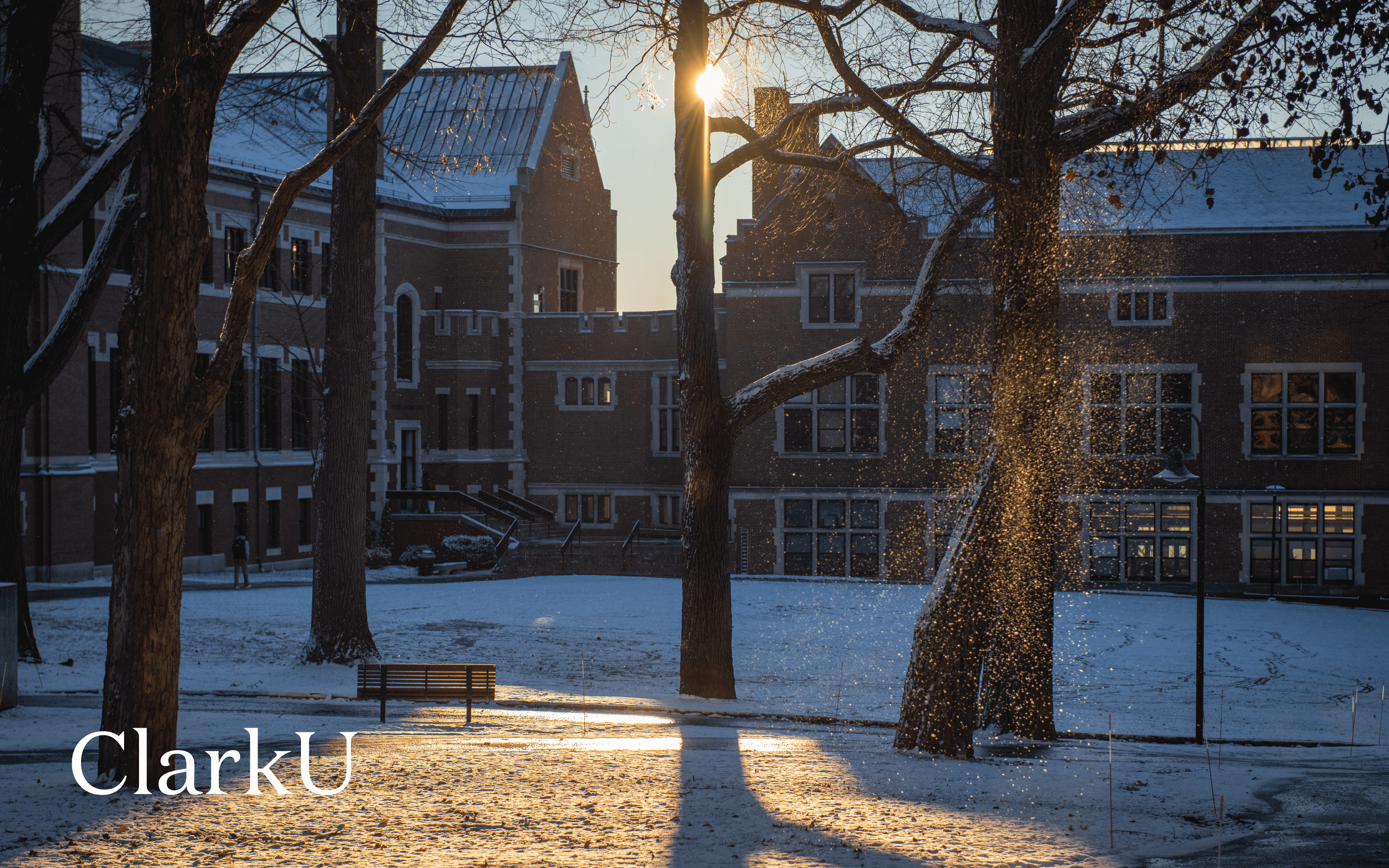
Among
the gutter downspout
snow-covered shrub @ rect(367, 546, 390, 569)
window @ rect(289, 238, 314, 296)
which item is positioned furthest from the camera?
window @ rect(289, 238, 314, 296)

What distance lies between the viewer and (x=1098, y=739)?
12.2 meters

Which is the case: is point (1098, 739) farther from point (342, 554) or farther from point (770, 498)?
point (770, 498)

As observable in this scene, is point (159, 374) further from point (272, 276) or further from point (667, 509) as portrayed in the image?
point (667, 509)

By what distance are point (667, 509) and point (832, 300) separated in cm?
918

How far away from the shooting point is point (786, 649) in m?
19.1

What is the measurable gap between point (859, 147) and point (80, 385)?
20212 millimetres

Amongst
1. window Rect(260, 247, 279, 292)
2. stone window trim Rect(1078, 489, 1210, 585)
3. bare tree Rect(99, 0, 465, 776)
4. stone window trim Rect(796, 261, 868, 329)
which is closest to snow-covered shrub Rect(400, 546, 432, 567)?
window Rect(260, 247, 279, 292)

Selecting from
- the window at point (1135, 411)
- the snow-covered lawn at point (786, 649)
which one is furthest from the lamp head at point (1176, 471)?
the window at point (1135, 411)

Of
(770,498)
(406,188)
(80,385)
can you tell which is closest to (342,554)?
(80,385)

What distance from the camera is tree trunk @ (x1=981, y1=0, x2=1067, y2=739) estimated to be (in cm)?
1074

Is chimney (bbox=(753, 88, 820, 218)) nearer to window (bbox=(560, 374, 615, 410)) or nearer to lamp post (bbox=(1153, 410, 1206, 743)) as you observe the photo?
lamp post (bbox=(1153, 410, 1206, 743))

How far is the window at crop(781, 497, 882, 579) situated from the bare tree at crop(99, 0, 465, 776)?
22.9 metres

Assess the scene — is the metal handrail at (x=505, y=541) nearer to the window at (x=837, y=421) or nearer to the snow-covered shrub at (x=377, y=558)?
the snow-covered shrub at (x=377, y=558)

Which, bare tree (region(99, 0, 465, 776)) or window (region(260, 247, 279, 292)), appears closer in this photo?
bare tree (region(99, 0, 465, 776))
